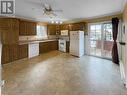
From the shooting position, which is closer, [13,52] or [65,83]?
Answer: [65,83]

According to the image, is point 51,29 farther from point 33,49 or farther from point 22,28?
point 22,28

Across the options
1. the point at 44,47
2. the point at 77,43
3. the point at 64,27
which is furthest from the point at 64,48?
the point at 77,43

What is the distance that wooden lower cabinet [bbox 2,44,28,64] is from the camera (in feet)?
19.5

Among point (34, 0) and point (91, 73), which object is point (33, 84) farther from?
point (34, 0)

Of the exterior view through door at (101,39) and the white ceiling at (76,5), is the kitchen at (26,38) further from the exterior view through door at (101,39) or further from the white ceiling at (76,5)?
the white ceiling at (76,5)

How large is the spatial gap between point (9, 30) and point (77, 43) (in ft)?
13.2

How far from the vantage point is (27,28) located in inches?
300

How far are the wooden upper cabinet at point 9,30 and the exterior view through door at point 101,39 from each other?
15.0 ft

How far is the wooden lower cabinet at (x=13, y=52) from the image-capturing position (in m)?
5.94

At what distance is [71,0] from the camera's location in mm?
3918

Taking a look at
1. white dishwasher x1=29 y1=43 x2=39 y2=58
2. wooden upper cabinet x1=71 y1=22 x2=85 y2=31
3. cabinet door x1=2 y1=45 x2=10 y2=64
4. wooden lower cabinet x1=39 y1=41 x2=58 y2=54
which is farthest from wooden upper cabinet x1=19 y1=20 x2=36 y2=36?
wooden upper cabinet x1=71 y1=22 x2=85 y2=31

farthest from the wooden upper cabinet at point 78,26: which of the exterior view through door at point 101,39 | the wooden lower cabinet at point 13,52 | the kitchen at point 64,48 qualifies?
the wooden lower cabinet at point 13,52

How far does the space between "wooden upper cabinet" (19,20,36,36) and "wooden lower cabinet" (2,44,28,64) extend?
0.80 m

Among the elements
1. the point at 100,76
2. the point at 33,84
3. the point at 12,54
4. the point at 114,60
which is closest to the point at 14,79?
the point at 33,84
